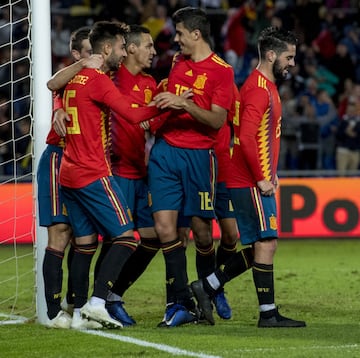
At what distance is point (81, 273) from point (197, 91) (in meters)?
1.54

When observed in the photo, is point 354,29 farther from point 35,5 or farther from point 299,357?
point 299,357

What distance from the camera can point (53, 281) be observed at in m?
7.81

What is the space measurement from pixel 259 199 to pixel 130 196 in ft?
3.87

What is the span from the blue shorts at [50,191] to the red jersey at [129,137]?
554mm

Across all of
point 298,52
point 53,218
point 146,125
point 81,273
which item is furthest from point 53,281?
point 298,52

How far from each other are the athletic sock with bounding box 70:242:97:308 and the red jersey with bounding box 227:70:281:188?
112cm

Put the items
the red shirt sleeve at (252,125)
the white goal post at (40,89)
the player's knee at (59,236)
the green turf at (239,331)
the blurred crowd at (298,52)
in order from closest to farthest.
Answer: the green turf at (239,331)
the red shirt sleeve at (252,125)
the player's knee at (59,236)
the white goal post at (40,89)
the blurred crowd at (298,52)

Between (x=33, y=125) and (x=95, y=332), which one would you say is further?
(x=33, y=125)

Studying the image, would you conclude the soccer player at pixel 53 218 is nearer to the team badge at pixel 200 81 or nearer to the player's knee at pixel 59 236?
the player's knee at pixel 59 236

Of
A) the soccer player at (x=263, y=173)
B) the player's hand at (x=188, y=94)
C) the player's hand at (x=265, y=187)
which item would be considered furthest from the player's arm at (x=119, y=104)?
the player's hand at (x=265, y=187)

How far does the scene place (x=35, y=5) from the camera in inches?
322

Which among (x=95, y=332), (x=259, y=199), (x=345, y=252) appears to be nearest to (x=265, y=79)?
(x=259, y=199)

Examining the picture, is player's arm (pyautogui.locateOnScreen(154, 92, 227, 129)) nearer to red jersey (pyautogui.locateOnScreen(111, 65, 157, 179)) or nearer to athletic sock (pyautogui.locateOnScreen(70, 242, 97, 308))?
red jersey (pyautogui.locateOnScreen(111, 65, 157, 179))

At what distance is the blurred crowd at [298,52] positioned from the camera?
58.7ft
